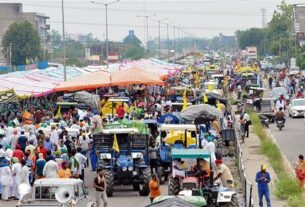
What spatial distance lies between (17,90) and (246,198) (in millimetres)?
21629

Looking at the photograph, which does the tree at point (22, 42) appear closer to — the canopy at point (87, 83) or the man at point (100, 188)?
the canopy at point (87, 83)

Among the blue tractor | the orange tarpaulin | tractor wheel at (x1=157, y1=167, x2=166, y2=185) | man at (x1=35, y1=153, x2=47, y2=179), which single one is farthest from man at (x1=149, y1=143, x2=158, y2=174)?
the orange tarpaulin

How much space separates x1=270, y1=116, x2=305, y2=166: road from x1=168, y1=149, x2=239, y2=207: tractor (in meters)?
11.4

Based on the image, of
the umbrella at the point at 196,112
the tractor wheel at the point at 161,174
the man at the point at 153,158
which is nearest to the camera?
the man at the point at 153,158

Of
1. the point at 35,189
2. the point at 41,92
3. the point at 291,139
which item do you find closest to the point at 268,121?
the point at 291,139

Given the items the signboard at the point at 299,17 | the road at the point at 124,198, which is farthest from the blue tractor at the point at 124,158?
the signboard at the point at 299,17

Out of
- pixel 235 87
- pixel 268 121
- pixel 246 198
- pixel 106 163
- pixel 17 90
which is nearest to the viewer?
pixel 246 198

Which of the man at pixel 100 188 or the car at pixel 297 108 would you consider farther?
the car at pixel 297 108

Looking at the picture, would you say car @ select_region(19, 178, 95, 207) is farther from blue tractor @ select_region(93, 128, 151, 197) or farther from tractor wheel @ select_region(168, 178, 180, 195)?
blue tractor @ select_region(93, 128, 151, 197)

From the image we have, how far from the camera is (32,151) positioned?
27656 mm

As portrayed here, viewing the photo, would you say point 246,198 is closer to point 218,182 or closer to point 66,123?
point 218,182

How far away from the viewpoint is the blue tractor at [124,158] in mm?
25906

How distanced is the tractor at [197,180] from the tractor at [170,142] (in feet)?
13.0

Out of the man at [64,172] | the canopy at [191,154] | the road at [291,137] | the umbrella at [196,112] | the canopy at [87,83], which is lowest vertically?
the road at [291,137]
